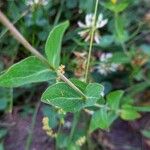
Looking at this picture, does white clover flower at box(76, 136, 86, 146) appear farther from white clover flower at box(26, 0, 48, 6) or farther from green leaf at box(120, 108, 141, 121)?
white clover flower at box(26, 0, 48, 6)

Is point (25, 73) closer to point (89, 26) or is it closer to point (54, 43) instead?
point (54, 43)

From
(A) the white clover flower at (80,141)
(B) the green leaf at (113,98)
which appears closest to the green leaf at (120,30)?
(B) the green leaf at (113,98)

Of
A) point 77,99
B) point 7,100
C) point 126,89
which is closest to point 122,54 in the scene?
point 126,89

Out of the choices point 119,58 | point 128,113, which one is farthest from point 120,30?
point 128,113

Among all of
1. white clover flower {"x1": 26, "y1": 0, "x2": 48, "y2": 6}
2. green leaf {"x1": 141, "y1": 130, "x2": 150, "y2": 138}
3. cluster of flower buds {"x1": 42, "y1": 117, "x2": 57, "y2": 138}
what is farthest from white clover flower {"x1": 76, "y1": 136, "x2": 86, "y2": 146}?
white clover flower {"x1": 26, "y1": 0, "x2": 48, "y2": 6}

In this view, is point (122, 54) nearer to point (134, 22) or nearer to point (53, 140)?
point (134, 22)

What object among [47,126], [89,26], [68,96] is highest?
[89,26]

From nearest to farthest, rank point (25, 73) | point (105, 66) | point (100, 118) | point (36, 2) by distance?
point (25, 73) → point (100, 118) → point (36, 2) → point (105, 66)
